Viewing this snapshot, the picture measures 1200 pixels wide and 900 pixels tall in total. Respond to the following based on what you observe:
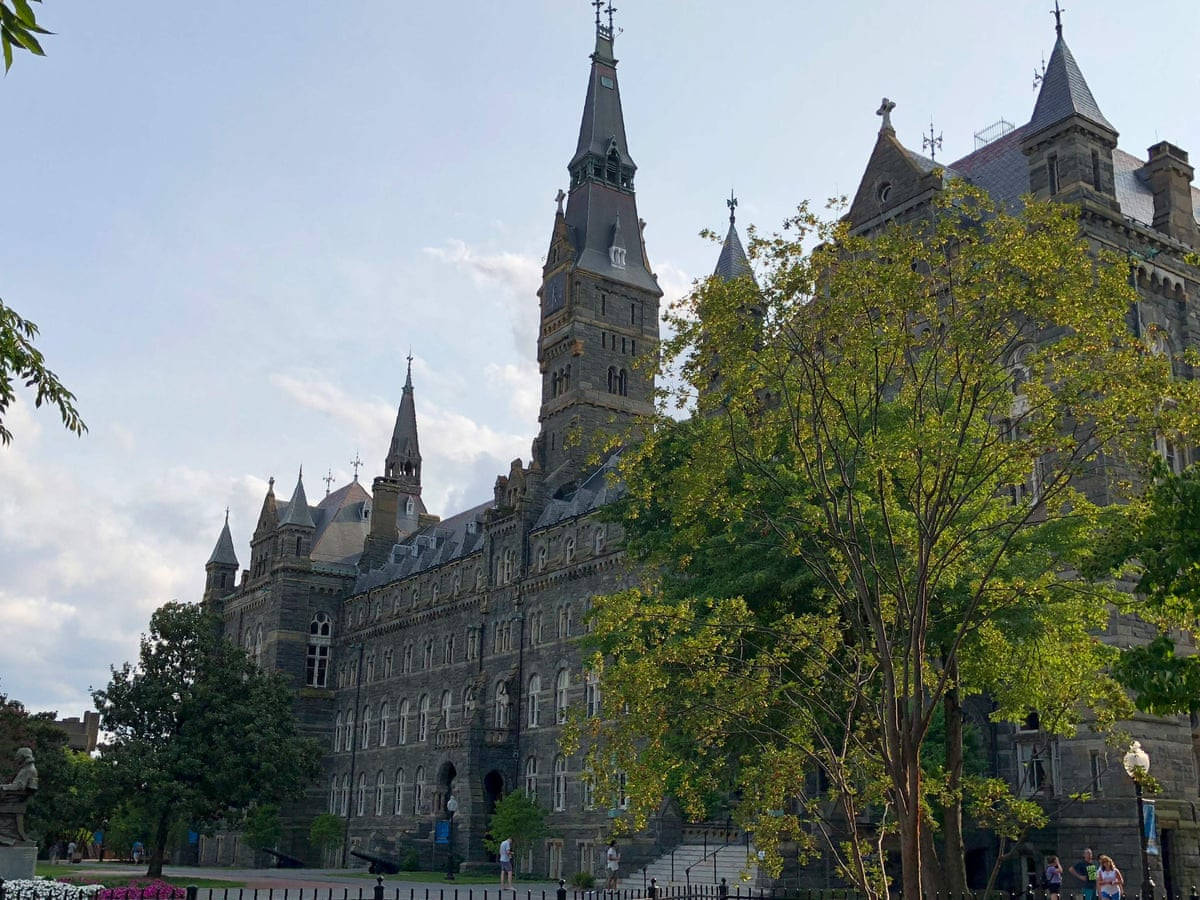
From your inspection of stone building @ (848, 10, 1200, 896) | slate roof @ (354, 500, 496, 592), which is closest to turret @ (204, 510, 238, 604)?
slate roof @ (354, 500, 496, 592)

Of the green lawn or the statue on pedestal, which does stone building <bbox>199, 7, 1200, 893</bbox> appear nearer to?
the green lawn

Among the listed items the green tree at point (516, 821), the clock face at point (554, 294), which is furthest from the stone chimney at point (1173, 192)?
the clock face at point (554, 294)

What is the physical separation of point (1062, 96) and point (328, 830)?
50.4m

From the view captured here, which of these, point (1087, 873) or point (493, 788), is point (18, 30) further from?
point (493, 788)

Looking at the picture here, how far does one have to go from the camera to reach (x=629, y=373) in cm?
6825

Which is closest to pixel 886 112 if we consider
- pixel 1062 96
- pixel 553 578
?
pixel 1062 96

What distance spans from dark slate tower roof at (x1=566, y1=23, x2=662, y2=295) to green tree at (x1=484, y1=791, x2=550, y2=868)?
2987cm

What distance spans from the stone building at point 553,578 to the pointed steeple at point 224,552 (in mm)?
150

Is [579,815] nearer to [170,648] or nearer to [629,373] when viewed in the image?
[170,648]

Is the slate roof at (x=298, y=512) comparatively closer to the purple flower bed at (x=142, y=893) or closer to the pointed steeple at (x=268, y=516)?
the pointed steeple at (x=268, y=516)

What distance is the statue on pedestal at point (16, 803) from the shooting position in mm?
26750

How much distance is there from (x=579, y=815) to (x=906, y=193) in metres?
27.3

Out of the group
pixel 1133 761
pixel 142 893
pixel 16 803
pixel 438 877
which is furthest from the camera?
pixel 438 877

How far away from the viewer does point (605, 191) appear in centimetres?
7288
